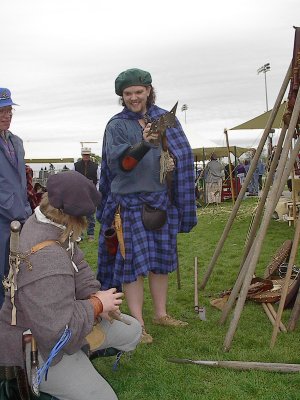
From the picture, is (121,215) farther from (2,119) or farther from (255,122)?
(255,122)

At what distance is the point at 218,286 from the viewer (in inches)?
195

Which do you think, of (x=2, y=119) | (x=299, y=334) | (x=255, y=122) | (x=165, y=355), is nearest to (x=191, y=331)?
(x=165, y=355)

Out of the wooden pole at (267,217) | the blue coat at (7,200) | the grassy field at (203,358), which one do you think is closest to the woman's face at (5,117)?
the blue coat at (7,200)

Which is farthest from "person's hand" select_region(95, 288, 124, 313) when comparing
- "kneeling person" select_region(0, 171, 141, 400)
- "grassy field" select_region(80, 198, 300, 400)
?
"grassy field" select_region(80, 198, 300, 400)

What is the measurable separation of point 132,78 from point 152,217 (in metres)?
0.95

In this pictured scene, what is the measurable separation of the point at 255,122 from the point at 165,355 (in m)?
11.5

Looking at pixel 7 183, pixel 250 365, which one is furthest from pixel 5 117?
pixel 250 365

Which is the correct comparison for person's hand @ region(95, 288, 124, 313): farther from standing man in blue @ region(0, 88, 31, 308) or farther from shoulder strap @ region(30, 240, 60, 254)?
standing man in blue @ region(0, 88, 31, 308)

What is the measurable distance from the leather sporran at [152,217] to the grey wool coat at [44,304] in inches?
48.2

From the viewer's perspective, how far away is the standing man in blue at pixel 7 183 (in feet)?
10.4

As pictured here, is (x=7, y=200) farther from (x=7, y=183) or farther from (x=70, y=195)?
(x=70, y=195)

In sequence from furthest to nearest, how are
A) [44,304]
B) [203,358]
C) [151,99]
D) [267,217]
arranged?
[151,99] < [267,217] < [203,358] < [44,304]

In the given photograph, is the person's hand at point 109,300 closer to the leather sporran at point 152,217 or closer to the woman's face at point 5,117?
the leather sporran at point 152,217

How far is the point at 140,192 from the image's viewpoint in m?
3.55
